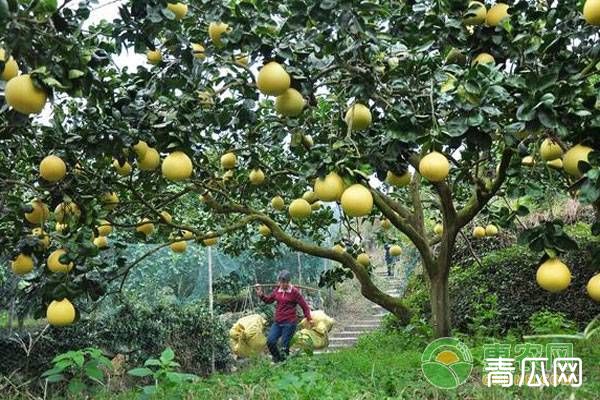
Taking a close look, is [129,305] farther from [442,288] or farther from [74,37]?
[74,37]

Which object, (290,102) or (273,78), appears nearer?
(273,78)

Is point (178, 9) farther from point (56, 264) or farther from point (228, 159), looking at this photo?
point (228, 159)

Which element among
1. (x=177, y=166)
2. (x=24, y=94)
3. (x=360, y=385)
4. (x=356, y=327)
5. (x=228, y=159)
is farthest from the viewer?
(x=356, y=327)

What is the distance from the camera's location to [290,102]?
221 centimetres

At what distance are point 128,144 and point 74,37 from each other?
703 millimetres

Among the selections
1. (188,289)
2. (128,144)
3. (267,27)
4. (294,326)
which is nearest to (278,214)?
(294,326)

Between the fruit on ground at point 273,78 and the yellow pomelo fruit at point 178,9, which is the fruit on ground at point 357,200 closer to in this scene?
the fruit on ground at point 273,78

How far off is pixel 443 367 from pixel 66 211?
6.57ft

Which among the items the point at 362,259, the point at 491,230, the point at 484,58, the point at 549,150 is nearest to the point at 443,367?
the point at 549,150

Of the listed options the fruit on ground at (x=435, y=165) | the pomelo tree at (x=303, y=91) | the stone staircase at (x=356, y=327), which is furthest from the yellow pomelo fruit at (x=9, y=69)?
the stone staircase at (x=356, y=327)

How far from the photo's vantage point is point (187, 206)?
22.5 feet

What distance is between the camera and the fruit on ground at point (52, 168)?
2.59 meters

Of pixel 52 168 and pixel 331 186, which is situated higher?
pixel 52 168

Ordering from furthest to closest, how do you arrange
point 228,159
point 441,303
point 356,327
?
point 356,327
point 441,303
point 228,159
